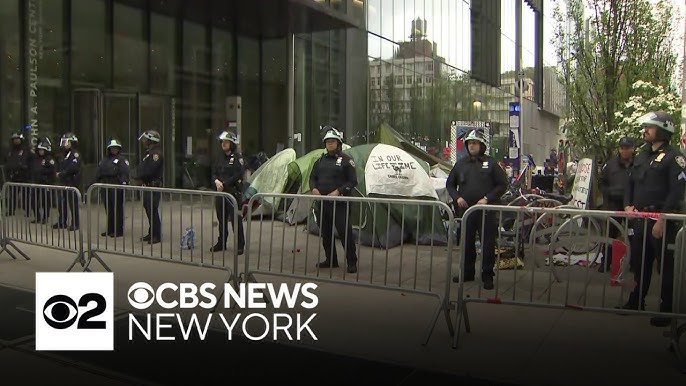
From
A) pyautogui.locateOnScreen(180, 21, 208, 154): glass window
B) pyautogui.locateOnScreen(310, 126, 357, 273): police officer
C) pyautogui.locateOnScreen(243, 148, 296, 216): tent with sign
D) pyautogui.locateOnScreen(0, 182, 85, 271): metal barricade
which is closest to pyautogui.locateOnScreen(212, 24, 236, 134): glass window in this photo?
pyautogui.locateOnScreen(180, 21, 208, 154): glass window

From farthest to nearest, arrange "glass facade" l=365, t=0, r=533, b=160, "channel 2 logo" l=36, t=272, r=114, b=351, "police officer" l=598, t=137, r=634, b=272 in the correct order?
"glass facade" l=365, t=0, r=533, b=160 < "police officer" l=598, t=137, r=634, b=272 < "channel 2 logo" l=36, t=272, r=114, b=351

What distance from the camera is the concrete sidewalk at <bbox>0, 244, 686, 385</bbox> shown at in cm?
439

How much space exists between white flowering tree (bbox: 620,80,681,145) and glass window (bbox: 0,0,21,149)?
40.8 ft

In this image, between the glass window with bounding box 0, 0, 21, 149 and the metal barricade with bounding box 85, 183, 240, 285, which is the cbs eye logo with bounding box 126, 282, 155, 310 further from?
the glass window with bounding box 0, 0, 21, 149

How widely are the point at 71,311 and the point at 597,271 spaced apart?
5.08m

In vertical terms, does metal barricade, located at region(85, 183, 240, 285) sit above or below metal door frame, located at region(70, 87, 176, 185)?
below

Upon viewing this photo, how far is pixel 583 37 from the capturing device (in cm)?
1222

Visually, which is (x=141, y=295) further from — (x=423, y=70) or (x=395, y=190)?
(x=423, y=70)

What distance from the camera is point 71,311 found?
211 inches

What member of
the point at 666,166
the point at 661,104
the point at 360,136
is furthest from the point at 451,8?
the point at 666,166

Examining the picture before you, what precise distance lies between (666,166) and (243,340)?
4019 millimetres

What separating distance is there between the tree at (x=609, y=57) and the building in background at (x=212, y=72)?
7.49 metres

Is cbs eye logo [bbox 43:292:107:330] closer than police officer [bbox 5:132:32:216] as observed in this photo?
Yes

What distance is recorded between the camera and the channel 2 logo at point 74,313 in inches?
195
